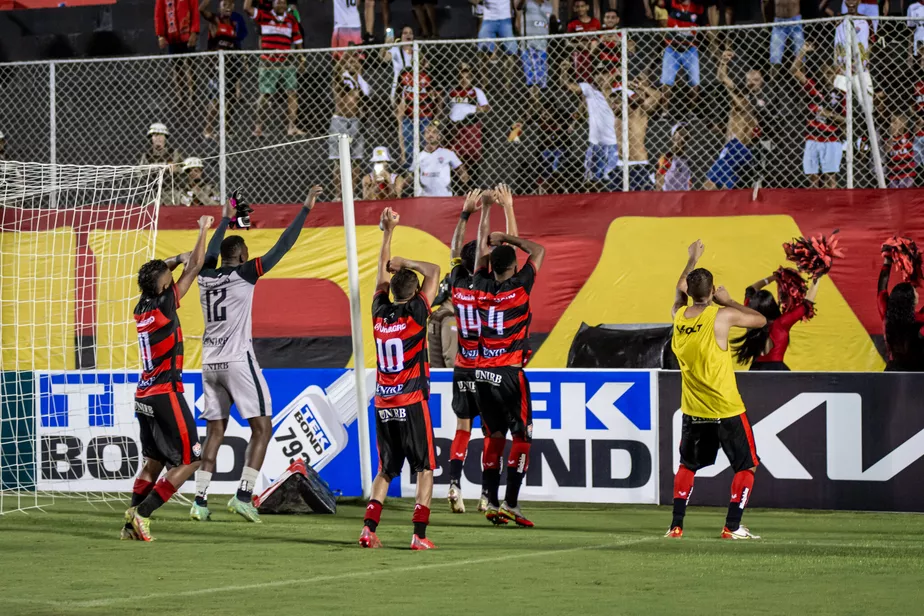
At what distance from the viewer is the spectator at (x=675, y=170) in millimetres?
15180

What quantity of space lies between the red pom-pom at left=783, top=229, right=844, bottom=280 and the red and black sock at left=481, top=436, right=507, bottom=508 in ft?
12.2

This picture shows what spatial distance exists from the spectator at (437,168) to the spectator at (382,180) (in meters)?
0.39

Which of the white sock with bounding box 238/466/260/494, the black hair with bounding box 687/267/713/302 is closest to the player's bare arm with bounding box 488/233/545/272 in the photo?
the black hair with bounding box 687/267/713/302

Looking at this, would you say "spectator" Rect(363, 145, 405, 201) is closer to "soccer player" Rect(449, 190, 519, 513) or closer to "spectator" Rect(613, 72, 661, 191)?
"spectator" Rect(613, 72, 661, 191)

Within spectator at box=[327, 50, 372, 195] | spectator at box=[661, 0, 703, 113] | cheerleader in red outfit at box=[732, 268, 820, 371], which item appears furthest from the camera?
spectator at box=[327, 50, 372, 195]

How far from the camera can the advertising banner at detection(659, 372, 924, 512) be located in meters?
11.5

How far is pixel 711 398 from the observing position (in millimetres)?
9734

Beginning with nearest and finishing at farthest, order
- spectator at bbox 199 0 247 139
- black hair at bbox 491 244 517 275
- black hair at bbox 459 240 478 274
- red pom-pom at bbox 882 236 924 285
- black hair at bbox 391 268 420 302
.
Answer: black hair at bbox 391 268 420 302 < black hair at bbox 491 244 517 275 < black hair at bbox 459 240 478 274 < red pom-pom at bbox 882 236 924 285 < spectator at bbox 199 0 247 139

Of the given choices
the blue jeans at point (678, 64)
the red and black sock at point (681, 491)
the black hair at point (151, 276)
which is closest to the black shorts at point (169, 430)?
the black hair at point (151, 276)

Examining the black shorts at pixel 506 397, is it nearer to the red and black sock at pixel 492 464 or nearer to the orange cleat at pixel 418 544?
the red and black sock at pixel 492 464

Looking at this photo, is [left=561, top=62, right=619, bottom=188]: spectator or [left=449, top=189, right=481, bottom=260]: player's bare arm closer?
[left=449, top=189, right=481, bottom=260]: player's bare arm

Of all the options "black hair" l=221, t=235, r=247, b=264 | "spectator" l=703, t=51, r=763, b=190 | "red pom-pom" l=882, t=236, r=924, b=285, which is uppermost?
"spectator" l=703, t=51, r=763, b=190

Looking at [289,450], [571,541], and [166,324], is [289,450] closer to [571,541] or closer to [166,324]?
[166,324]

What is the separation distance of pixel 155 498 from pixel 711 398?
417 centimetres
